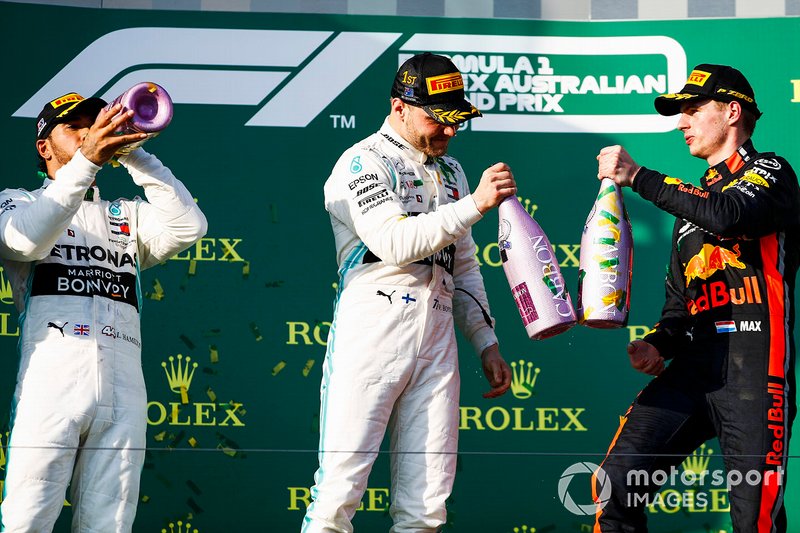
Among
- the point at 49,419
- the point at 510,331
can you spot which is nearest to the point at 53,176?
the point at 49,419

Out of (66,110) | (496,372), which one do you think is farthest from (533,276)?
(66,110)

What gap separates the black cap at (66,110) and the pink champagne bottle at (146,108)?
0.84 feet

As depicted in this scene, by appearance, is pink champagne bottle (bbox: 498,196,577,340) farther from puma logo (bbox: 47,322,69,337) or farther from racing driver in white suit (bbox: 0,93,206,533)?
puma logo (bbox: 47,322,69,337)

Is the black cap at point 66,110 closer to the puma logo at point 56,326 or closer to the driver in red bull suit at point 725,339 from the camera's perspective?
the puma logo at point 56,326

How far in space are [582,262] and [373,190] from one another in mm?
523

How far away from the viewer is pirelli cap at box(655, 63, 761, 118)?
2898mm

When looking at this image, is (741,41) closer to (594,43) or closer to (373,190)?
(594,43)

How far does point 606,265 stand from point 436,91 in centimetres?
57

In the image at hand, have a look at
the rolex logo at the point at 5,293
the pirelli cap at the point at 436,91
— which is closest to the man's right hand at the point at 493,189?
the pirelli cap at the point at 436,91

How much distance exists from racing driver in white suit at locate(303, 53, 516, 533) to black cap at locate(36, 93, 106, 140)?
2.01 ft

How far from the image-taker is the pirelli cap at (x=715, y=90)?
2898mm

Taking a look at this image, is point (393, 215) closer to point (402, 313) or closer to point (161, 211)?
point (402, 313)

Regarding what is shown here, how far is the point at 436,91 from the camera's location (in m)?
2.78
